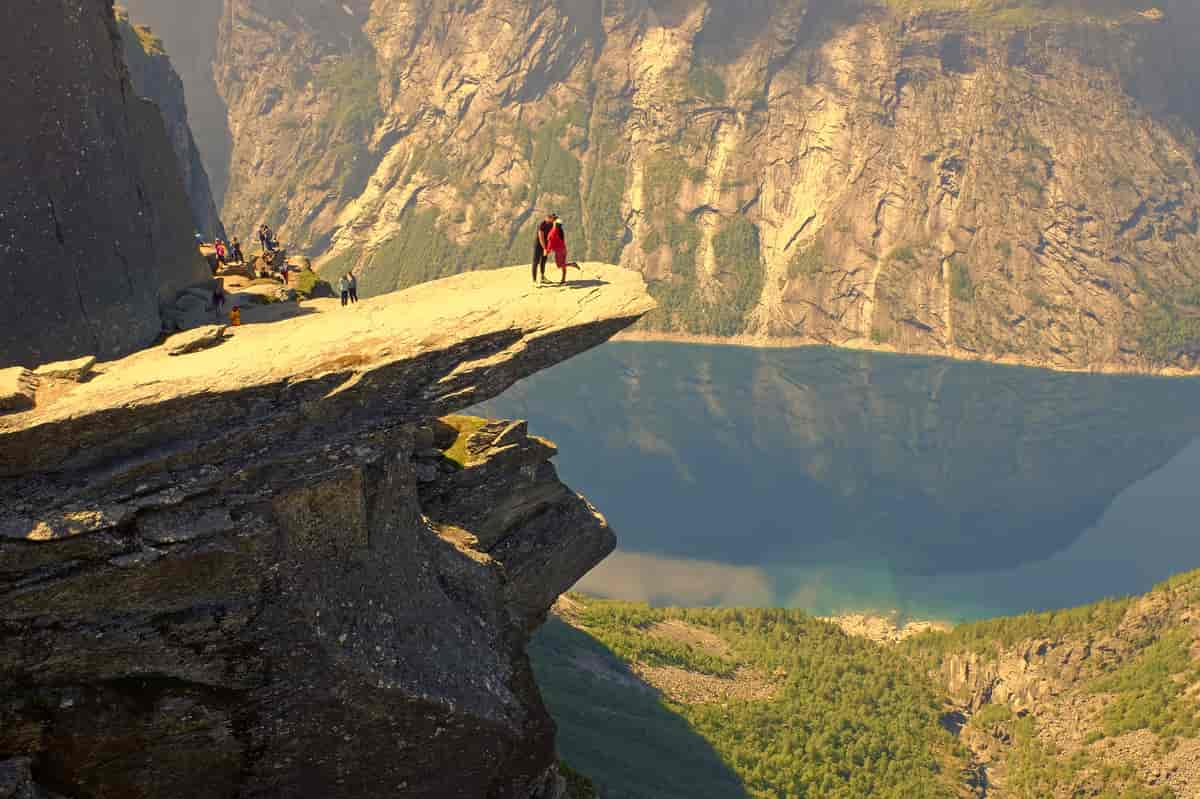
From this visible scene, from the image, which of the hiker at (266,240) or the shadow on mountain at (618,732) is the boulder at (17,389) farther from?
the shadow on mountain at (618,732)

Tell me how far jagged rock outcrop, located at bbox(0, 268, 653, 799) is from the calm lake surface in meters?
84.9

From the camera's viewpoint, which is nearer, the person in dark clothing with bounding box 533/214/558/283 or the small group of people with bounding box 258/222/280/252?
the person in dark clothing with bounding box 533/214/558/283

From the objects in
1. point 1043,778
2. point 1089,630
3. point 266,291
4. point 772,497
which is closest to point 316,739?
point 266,291

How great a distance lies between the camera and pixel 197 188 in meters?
85.5

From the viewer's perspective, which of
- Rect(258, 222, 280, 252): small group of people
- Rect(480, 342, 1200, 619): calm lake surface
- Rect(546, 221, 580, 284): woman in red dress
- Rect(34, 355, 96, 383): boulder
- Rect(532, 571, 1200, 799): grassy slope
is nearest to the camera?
Rect(34, 355, 96, 383): boulder

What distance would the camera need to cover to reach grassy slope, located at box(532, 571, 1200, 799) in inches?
2227

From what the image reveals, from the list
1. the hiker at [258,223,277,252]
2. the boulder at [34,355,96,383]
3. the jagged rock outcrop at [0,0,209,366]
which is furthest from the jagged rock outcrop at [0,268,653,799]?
the hiker at [258,223,277,252]

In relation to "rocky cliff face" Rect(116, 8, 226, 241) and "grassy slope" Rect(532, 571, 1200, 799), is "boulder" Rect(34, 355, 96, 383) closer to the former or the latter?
"grassy slope" Rect(532, 571, 1200, 799)

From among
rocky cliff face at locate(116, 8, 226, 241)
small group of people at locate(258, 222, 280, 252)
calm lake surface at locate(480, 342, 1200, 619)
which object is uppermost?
rocky cliff face at locate(116, 8, 226, 241)

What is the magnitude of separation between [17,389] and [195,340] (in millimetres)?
5766

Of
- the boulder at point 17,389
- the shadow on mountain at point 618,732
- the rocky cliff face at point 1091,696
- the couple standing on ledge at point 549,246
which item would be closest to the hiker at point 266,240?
the couple standing on ledge at point 549,246

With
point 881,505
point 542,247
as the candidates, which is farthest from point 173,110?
point 881,505

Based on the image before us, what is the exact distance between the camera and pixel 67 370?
20984 mm

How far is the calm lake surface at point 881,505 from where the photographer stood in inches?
4665
